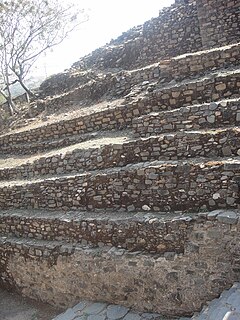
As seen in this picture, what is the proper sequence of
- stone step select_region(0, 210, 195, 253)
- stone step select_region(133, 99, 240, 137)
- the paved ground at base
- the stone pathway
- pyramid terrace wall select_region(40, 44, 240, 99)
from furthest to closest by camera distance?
pyramid terrace wall select_region(40, 44, 240, 99)
the paved ground at base
stone step select_region(133, 99, 240, 137)
stone step select_region(0, 210, 195, 253)
the stone pathway

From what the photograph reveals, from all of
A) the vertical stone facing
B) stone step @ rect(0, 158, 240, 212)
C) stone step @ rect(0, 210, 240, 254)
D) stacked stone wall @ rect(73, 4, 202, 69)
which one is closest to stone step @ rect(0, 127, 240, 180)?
stone step @ rect(0, 158, 240, 212)

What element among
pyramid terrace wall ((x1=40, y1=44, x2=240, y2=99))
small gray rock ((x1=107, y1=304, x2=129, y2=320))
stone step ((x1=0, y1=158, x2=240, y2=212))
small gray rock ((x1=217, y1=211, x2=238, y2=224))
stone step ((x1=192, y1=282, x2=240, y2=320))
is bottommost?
small gray rock ((x1=107, y1=304, x2=129, y2=320))

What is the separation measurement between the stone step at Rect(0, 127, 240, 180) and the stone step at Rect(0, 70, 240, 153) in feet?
1.91

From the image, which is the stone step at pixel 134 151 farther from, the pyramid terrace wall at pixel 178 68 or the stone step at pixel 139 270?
the pyramid terrace wall at pixel 178 68

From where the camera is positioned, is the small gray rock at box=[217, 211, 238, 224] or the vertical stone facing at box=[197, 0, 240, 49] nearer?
the small gray rock at box=[217, 211, 238, 224]

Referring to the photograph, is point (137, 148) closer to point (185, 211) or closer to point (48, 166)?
point (185, 211)

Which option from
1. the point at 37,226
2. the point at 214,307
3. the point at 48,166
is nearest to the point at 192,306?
the point at 214,307

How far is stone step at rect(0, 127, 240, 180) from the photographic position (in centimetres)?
588

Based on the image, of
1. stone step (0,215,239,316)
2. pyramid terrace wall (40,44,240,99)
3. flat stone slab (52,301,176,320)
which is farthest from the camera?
pyramid terrace wall (40,44,240,99)

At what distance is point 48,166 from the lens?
8398 millimetres

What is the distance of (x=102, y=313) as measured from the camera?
600 centimetres

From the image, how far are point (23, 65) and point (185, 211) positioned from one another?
51.2 ft

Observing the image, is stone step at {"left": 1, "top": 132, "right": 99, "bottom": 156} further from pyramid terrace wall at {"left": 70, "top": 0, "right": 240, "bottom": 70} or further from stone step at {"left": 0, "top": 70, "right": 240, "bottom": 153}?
pyramid terrace wall at {"left": 70, "top": 0, "right": 240, "bottom": 70}

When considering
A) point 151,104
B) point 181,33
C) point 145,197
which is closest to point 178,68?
point 151,104
